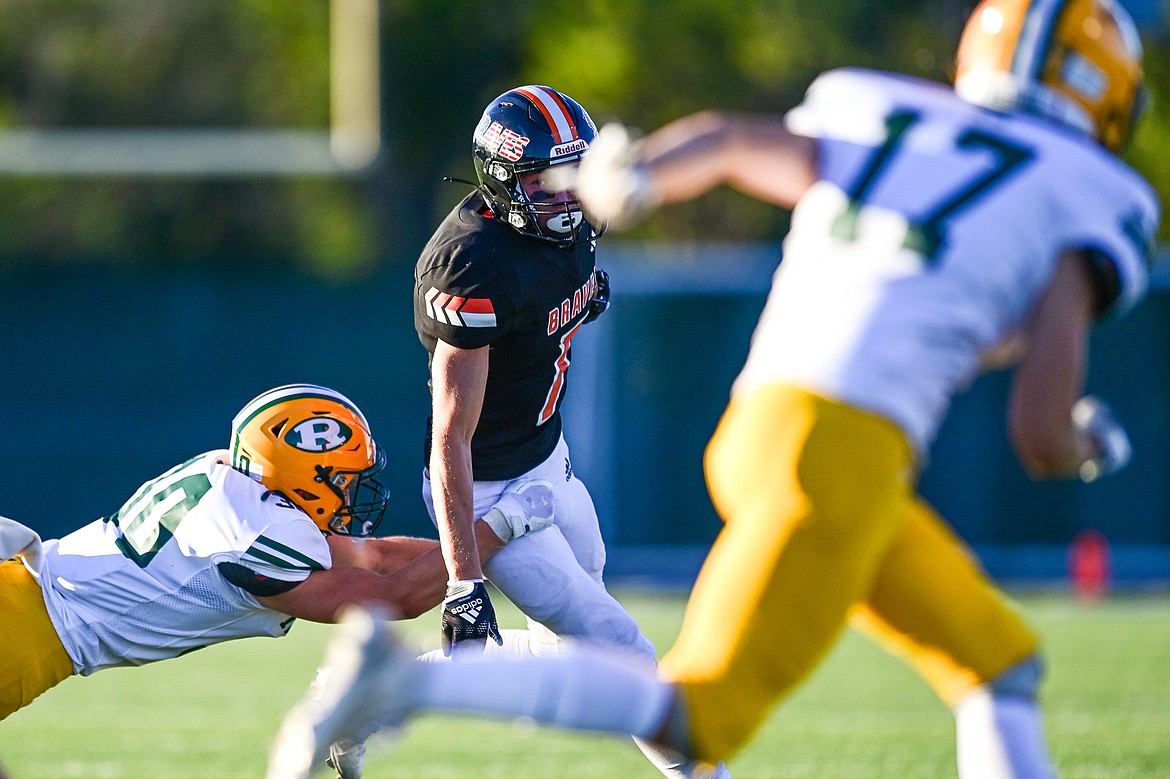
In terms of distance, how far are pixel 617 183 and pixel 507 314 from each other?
1.23 meters

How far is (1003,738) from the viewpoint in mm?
2852

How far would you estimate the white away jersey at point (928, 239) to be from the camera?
2729 mm

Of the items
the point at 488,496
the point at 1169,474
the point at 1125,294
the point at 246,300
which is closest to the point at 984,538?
the point at 1169,474

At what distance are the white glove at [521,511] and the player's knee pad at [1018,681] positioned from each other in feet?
4.50

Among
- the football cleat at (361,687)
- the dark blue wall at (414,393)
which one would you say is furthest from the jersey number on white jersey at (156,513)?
the dark blue wall at (414,393)

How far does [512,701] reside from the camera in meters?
2.66

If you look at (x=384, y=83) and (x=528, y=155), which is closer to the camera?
(x=528, y=155)


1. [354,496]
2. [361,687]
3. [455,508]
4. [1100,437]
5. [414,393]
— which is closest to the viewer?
[361,687]

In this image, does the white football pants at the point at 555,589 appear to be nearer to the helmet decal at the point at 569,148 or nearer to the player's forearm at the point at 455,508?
the player's forearm at the point at 455,508

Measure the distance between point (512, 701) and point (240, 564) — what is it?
3.84 ft

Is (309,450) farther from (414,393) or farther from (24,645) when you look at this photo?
(414,393)

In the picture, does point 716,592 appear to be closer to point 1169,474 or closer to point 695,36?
point 1169,474

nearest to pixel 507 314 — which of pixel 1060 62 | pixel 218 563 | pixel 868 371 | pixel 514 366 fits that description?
pixel 514 366

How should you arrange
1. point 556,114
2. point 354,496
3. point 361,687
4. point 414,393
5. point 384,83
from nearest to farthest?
1. point 361,687
2. point 354,496
3. point 556,114
4. point 414,393
5. point 384,83
